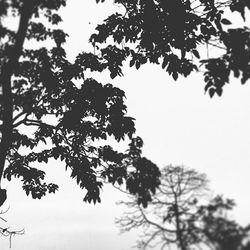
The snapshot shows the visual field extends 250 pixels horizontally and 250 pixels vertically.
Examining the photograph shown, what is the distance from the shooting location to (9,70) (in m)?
5.29

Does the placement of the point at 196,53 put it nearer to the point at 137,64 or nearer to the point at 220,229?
the point at 137,64

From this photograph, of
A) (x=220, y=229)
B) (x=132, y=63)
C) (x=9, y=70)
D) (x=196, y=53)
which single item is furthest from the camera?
(x=132, y=63)

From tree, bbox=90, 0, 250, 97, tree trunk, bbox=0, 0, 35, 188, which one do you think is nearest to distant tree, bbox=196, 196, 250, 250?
tree, bbox=90, 0, 250, 97

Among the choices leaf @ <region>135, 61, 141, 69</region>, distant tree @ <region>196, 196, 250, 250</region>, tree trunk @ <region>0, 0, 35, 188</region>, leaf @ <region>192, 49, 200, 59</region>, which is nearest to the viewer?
distant tree @ <region>196, 196, 250, 250</region>

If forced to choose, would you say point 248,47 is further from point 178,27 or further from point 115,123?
point 115,123

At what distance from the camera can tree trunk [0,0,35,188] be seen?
496 centimetres

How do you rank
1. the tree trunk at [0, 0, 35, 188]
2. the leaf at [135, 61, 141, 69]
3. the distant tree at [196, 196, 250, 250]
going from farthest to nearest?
the leaf at [135, 61, 141, 69], the tree trunk at [0, 0, 35, 188], the distant tree at [196, 196, 250, 250]

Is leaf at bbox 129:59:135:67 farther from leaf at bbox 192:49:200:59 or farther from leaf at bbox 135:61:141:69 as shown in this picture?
leaf at bbox 192:49:200:59

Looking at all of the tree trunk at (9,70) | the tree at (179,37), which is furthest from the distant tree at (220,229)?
the tree trunk at (9,70)

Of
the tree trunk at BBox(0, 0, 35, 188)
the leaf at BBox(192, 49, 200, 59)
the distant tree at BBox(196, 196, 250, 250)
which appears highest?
the tree trunk at BBox(0, 0, 35, 188)

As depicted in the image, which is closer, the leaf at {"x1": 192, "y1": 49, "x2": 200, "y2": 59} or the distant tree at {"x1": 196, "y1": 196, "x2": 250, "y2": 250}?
the distant tree at {"x1": 196, "y1": 196, "x2": 250, "y2": 250}

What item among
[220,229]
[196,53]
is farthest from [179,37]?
[220,229]

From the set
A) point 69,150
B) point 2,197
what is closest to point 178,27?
point 69,150

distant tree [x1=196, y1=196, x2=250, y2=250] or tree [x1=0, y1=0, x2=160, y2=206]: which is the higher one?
tree [x1=0, y1=0, x2=160, y2=206]
